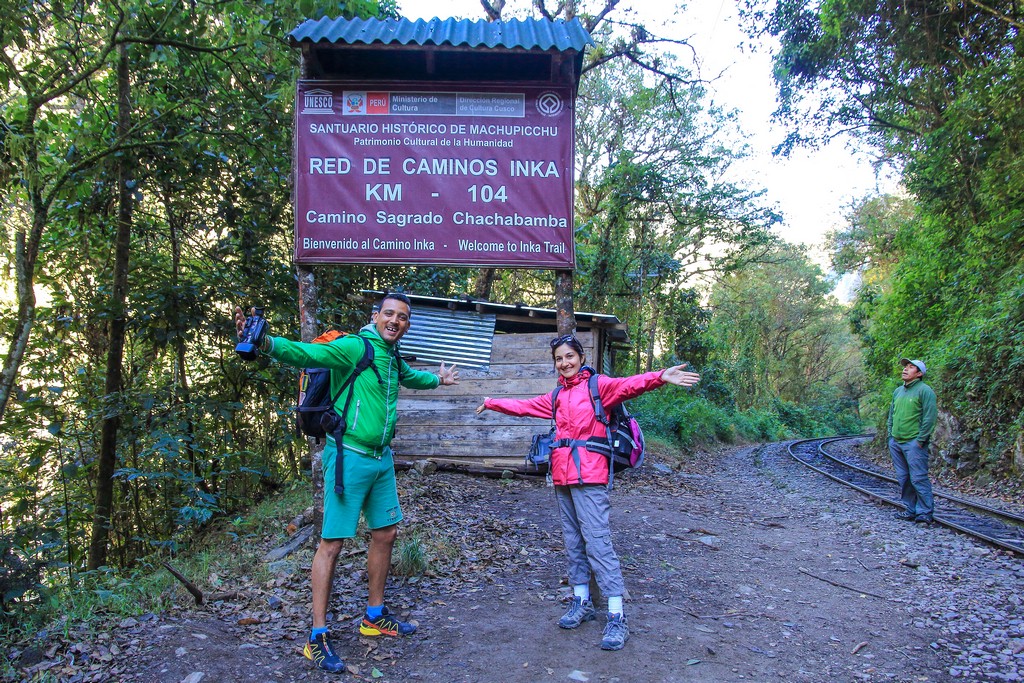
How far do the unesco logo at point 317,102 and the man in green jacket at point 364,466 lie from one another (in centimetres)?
239

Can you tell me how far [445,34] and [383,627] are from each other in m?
4.66

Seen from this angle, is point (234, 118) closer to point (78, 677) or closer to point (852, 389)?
point (78, 677)

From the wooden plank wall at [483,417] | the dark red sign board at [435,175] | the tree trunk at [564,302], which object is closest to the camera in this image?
A: the dark red sign board at [435,175]

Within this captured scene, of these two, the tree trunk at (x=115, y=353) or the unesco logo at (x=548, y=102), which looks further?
the tree trunk at (x=115, y=353)

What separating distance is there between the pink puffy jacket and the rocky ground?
109 centimetres

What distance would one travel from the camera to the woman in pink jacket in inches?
167

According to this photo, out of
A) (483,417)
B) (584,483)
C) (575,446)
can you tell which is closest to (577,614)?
(584,483)

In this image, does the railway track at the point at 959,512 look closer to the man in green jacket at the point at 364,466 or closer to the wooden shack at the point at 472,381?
the wooden shack at the point at 472,381

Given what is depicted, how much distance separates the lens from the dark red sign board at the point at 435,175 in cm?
568

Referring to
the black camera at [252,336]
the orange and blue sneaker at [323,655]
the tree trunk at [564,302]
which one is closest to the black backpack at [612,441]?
the tree trunk at [564,302]

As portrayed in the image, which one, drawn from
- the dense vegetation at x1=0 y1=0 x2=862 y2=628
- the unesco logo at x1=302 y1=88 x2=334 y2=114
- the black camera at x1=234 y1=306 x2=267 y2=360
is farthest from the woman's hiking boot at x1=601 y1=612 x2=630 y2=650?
the unesco logo at x1=302 y1=88 x2=334 y2=114

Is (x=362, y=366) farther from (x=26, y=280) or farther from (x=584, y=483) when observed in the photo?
(x=26, y=280)

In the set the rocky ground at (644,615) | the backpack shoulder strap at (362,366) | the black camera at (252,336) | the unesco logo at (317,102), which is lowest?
the rocky ground at (644,615)

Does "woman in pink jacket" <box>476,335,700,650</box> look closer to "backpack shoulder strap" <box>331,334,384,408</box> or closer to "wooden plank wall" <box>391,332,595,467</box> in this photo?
"backpack shoulder strap" <box>331,334,384,408</box>
